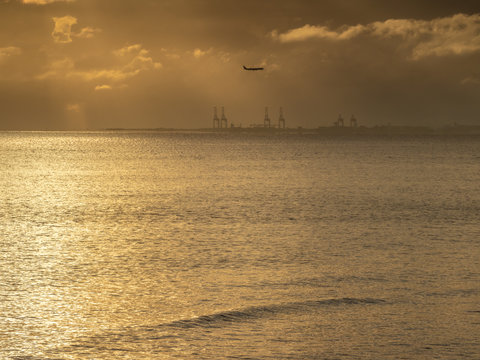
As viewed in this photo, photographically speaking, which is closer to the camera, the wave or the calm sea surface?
the calm sea surface

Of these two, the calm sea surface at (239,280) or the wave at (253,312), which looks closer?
the calm sea surface at (239,280)

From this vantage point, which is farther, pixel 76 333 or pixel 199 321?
pixel 199 321

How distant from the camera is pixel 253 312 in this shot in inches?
756

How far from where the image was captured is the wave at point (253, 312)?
18.2 m

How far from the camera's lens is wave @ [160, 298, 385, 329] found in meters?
18.2

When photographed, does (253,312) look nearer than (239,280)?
Yes

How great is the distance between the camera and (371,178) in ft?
259

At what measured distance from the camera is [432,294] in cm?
2150

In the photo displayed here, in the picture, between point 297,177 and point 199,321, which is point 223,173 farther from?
point 199,321

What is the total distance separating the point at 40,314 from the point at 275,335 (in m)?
7.07

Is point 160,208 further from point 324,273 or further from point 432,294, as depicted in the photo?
point 432,294

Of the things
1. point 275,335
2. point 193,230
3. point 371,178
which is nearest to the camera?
point 275,335

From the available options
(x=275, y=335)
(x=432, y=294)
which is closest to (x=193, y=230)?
(x=432, y=294)

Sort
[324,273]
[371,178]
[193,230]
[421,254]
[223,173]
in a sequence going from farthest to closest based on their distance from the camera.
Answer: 1. [223,173]
2. [371,178]
3. [193,230]
4. [421,254]
5. [324,273]
